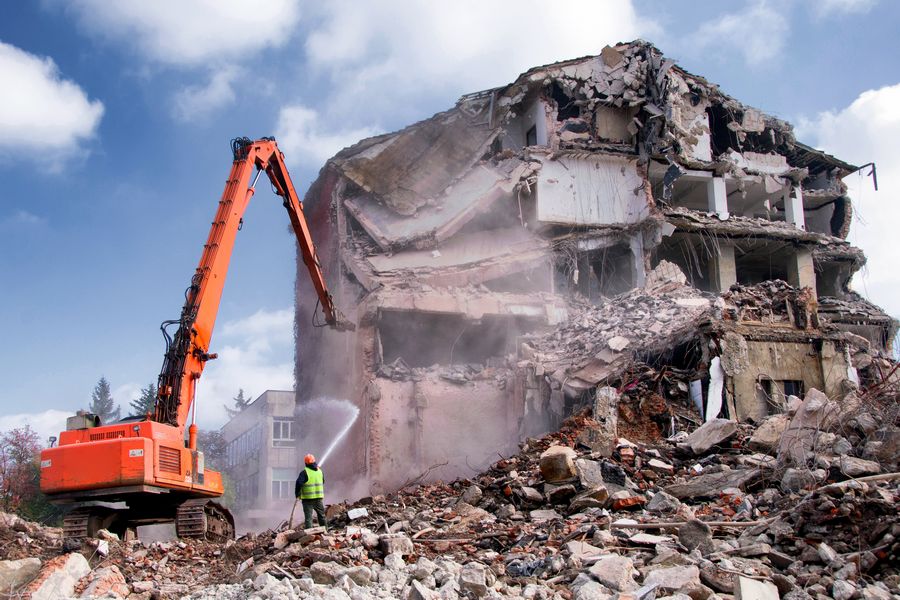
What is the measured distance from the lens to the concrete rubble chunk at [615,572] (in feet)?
23.3

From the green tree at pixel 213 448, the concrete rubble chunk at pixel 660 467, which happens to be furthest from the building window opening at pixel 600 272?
the green tree at pixel 213 448

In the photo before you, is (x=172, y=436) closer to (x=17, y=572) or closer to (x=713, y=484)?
(x=17, y=572)

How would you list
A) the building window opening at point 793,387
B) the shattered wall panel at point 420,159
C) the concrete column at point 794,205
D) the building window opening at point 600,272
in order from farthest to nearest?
the concrete column at point 794,205 → the building window opening at point 600,272 → the shattered wall panel at point 420,159 → the building window opening at point 793,387

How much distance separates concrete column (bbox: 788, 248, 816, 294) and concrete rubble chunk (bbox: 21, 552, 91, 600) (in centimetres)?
2268

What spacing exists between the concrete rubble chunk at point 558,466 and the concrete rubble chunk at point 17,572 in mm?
5866

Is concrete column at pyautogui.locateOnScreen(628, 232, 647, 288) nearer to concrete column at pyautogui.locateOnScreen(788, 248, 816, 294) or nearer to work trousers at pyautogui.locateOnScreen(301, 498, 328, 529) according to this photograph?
concrete column at pyautogui.locateOnScreen(788, 248, 816, 294)

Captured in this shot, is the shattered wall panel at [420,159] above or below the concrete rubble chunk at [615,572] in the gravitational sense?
above

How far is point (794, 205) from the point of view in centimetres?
2780

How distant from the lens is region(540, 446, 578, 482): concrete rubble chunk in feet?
35.0

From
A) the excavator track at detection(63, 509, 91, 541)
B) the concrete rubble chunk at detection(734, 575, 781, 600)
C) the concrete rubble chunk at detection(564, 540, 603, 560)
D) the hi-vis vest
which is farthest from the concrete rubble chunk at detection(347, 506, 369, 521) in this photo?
the concrete rubble chunk at detection(734, 575, 781, 600)

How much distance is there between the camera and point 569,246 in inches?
908

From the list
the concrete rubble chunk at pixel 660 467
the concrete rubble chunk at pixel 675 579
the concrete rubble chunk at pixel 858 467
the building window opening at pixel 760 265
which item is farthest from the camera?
the building window opening at pixel 760 265

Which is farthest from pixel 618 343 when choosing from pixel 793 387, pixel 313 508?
pixel 313 508

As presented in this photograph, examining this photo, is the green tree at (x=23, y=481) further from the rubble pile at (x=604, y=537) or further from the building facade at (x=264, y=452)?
the building facade at (x=264, y=452)
